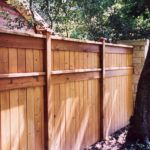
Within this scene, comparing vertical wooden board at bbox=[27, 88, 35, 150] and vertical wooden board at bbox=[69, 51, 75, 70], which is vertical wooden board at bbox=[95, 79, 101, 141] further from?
vertical wooden board at bbox=[27, 88, 35, 150]

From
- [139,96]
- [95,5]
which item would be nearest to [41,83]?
[139,96]

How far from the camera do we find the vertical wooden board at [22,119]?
377cm

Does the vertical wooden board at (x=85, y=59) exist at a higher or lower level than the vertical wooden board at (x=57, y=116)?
higher

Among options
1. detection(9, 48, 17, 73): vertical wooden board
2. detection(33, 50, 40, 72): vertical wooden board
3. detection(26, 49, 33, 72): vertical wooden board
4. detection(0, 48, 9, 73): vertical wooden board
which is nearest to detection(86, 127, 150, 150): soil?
detection(33, 50, 40, 72): vertical wooden board

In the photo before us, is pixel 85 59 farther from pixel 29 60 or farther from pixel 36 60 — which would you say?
pixel 29 60

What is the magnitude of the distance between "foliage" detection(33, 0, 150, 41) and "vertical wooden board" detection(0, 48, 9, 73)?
4.01 metres

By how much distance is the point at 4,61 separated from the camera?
348 centimetres

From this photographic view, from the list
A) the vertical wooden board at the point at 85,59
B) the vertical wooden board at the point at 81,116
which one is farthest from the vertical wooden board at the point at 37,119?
the vertical wooden board at the point at 85,59

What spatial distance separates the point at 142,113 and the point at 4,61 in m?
2.97

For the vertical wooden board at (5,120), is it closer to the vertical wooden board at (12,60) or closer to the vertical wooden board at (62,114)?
the vertical wooden board at (12,60)

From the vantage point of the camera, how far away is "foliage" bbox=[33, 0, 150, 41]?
8117mm

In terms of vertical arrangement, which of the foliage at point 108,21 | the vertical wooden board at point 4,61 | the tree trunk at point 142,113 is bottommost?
the tree trunk at point 142,113

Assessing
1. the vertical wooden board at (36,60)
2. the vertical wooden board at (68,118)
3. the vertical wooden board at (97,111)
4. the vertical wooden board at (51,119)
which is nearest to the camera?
the vertical wooden board at (36,60)

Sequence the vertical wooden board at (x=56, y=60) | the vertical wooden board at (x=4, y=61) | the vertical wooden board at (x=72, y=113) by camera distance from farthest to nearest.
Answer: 1. the vertical wooden board at (x=72, y=113)
2. the vertical wooden board at (x=56, y=60)
3. the vertical wooden board at (x=4, y=61)
